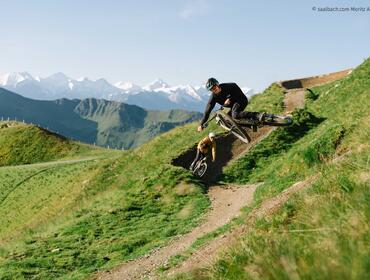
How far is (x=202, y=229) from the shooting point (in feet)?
80.7

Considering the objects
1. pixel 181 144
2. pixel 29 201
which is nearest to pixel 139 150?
pixel 181 144

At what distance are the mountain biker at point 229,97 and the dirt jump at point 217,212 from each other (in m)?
4.03

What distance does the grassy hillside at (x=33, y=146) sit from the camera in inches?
3408

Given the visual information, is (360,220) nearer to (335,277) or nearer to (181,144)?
(335,277)

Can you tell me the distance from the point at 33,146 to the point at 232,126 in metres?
76.3

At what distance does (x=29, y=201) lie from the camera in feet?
186

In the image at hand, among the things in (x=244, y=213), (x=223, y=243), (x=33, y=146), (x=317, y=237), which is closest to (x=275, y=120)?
(x=244, y=213)

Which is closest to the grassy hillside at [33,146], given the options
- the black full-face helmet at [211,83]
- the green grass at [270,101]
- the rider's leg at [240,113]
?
the green grass at [270,101]

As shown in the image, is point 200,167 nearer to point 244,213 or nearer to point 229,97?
point 244,213

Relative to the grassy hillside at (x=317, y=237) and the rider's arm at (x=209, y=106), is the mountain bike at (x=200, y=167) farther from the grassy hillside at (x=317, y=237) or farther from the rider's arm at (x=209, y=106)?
the grassy hillside at (x=317, y=237)

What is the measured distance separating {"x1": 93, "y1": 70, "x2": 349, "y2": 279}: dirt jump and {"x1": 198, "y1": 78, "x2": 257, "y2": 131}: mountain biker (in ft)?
13.2

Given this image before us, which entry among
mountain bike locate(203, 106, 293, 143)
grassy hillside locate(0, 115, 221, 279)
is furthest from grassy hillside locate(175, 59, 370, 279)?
grassy hillside locate(0, 115, 221, 279)

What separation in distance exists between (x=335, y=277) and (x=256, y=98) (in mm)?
55343

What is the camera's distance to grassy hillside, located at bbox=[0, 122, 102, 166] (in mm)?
86562
